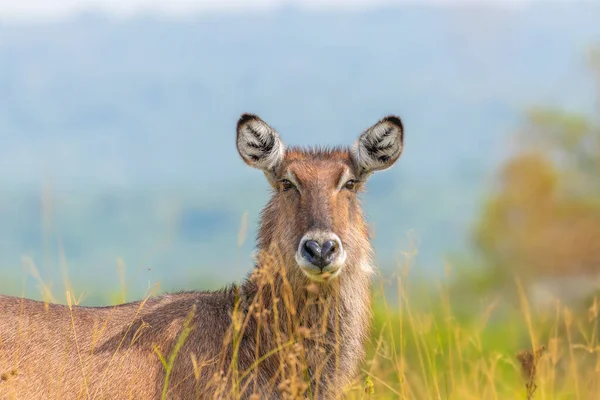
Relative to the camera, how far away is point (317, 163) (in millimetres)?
7164

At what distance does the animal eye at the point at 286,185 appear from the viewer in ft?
23.4

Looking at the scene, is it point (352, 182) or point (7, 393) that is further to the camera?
point (352, 182)

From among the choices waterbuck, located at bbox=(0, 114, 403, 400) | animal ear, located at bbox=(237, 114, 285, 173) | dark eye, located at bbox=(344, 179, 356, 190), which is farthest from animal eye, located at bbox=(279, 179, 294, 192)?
dark eye, located at bbox=(344, 179, 356, 190)

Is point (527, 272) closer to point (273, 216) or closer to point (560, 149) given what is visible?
point (560, 149)

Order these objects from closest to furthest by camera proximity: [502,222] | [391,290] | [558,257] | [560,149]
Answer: [391,290], [558,257], [560,149], [502,222]

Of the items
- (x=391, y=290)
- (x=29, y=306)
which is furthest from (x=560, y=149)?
(x=29, y=306)

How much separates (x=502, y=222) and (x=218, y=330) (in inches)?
1344

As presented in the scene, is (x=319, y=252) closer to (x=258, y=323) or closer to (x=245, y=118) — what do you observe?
(x=258, y=323)

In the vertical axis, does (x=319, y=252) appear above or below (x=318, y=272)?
above

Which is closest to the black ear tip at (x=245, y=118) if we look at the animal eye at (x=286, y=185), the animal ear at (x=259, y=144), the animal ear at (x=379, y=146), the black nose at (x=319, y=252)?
the animal ear at (x=259, y=144)

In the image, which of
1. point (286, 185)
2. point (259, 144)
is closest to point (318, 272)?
point (286, 185)

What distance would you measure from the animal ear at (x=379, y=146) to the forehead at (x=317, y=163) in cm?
11

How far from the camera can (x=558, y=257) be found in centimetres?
3388

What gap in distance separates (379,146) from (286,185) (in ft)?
2.95
